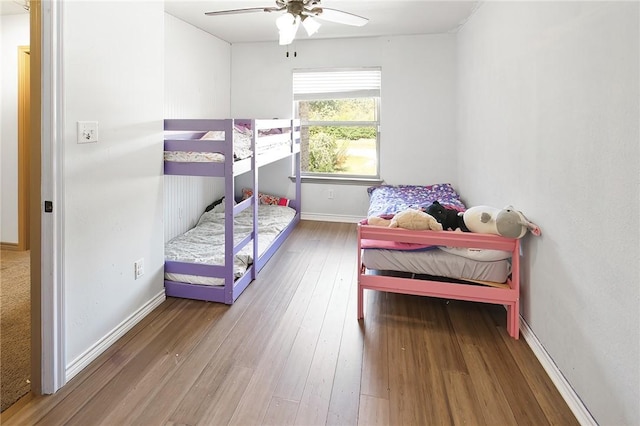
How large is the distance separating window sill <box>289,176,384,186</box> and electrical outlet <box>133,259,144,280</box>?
9.56 ft

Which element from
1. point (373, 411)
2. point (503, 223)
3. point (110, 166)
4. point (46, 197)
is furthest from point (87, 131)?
point (503, 223)

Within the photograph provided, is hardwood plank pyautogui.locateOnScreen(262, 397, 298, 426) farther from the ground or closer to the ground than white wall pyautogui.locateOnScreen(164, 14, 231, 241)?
closer to the ground

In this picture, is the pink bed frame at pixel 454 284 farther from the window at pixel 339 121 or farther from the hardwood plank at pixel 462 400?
the window at pixel 339 121

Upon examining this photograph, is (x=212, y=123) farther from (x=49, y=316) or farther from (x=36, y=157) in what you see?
(x=49, y=316)

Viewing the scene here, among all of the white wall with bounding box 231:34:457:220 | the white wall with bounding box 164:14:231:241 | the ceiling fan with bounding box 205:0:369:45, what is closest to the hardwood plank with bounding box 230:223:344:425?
the white wall with bounding box 164:14:231:241

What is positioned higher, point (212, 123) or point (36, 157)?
point (212, 123)

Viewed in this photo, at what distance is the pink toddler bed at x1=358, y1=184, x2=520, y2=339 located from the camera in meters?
2.32

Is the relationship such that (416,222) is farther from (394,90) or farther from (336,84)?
(336,84)

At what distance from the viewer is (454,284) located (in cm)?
239

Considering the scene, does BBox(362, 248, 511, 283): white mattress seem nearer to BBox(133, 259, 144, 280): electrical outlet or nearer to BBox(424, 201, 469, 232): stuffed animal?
BBox(424, 201, 469, 232): stuffed animal

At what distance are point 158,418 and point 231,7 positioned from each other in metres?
3.30

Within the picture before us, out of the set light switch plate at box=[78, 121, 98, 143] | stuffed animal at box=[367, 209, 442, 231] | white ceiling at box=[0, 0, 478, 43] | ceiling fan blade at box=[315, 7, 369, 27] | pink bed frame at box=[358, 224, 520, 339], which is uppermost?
white ceiling at box=[0, 0, 478, 43]

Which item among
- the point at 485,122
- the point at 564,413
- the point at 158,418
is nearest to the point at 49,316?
the point at 158,418

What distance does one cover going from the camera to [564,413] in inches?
65.9
